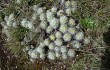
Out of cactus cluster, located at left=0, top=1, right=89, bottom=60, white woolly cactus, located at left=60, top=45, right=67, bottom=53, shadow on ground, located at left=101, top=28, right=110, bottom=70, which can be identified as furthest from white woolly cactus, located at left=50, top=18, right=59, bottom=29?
shadow on ground, located at left=101, top=28, right=110, bottom=70

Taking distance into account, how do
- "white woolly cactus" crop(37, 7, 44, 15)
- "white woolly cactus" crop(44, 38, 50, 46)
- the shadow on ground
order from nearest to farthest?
the shadow on ground, "white woolly cactus" crop(44, 38, 50, 46), "white woolly cactus" crop(37, 7, 44, 15)

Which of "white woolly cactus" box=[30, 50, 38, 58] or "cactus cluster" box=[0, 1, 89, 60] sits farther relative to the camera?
"white woolly cactus" box=[30, 50, 38, 58]

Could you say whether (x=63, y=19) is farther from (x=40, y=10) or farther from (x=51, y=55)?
(x=51, y=55)

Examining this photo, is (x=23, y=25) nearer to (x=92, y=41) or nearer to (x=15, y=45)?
(x=15, y=45)

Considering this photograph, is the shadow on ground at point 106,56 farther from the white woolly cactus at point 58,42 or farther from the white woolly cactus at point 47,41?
the white woolly cactus at point 47,41

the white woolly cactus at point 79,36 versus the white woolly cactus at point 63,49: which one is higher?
the white woolly cactus at point 79,36

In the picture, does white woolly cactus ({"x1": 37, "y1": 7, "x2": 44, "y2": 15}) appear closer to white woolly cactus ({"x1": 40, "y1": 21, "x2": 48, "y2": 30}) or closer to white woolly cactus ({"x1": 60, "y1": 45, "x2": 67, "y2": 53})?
white woolly cactus ({"x1": 40, "y1": 21, "x2": 48, "y2": 30})

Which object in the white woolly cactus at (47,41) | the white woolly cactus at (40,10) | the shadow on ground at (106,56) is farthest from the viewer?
the white woolly cactus at (40,10)

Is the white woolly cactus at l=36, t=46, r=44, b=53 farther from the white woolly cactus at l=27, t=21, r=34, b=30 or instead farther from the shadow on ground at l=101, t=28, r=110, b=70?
the shadow on ground at l=101, t=28, r=110, b=70

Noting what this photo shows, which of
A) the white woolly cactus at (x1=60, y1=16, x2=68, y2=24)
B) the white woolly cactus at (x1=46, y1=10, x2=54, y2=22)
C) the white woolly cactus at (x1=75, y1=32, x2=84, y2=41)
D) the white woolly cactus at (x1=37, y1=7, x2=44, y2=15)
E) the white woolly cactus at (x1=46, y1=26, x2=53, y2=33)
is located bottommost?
the white woolly cactus at (x1=75, y1=32, x2=84, y2=41)

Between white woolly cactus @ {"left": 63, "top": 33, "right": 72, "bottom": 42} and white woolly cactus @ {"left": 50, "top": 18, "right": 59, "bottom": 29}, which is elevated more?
white woolly cactus @ {"left": 50, "top": 18, "right": 59, "bottom": 29}

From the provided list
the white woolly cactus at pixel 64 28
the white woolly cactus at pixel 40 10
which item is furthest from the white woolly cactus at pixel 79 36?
the white woolly cactus at pixel 40 10

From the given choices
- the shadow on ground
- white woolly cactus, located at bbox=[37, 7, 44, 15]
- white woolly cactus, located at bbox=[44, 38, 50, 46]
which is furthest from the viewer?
white woolly cactus, located at bbox=[37, 7, 44, 15]
